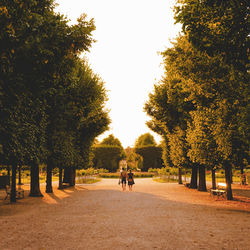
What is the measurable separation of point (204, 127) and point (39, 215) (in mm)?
9782

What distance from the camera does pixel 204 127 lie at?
15180 millimetres

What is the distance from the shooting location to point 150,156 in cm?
5506

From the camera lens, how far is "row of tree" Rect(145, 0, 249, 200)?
32.2 ft

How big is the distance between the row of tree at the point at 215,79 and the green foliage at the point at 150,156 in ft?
110

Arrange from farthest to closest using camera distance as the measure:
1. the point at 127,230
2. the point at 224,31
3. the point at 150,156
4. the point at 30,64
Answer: the point at 150,156, the point at 30,64, the point at 224,31, the point at 127,230

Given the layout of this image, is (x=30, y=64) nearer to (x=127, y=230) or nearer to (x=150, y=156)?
(x=127, y=230)

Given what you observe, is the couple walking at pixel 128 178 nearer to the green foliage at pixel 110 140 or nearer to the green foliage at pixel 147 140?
the green foliage at pixel 147 140

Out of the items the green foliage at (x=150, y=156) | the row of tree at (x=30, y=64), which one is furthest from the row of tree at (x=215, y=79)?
the green foliage at (x=150, y=156)

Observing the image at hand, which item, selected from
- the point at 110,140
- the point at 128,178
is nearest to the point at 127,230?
the point at 128,178

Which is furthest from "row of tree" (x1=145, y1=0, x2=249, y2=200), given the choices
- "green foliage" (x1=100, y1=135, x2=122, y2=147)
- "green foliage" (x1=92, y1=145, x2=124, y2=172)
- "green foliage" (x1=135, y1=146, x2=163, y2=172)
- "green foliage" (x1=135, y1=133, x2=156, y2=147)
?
"green foliage" (x1=100, y1=135, x2=122, y2=147)

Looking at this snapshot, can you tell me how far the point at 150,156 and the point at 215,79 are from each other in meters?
43.1

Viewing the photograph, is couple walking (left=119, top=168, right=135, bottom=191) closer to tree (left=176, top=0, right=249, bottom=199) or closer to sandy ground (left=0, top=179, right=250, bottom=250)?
Result: sandy ground (left=0, top=179, right=250, bottom=250)

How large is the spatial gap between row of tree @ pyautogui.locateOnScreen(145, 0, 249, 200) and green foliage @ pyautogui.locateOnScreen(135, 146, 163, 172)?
3344 cm

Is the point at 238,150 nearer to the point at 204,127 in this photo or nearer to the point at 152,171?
the point at 204,127
